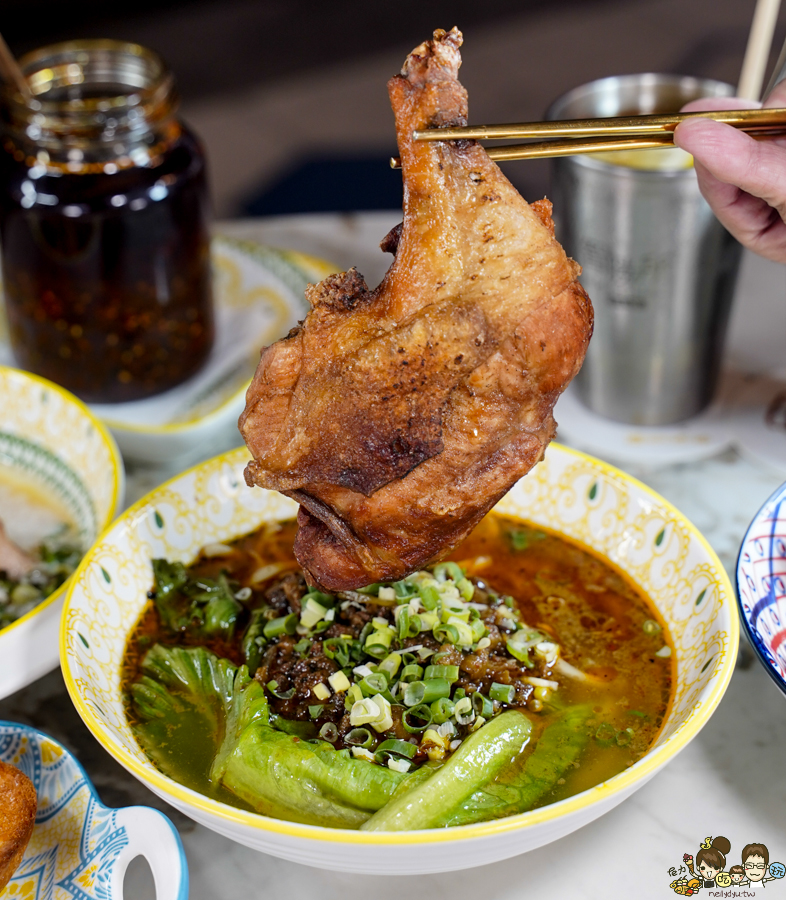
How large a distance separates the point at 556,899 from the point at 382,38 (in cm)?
818

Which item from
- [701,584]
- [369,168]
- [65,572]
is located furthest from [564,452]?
[369,168]

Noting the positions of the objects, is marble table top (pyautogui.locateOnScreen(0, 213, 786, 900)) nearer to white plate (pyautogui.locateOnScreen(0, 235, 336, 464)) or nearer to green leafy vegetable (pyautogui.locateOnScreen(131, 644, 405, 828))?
green leafy vegetable (pyautogui.locateOnScreen(131, 644, 405, 828))

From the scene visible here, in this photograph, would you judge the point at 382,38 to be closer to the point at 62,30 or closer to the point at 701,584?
the point at 62,30

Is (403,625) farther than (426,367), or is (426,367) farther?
(403,625)

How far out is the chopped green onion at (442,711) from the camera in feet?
5.94

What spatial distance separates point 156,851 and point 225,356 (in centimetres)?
205

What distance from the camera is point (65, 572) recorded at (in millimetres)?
2467

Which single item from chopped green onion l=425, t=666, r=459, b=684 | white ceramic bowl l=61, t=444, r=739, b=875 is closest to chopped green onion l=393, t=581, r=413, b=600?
chopped green onion l=425, t=666, r=459, b=684

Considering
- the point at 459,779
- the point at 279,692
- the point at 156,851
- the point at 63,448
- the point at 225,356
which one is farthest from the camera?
the point at 225,356

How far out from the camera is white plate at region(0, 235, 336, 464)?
2.90m

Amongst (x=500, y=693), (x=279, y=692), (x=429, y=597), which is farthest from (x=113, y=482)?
(x=500, y=693)

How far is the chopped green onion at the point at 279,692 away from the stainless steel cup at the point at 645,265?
1.56 m

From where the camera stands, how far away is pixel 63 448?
2725mm

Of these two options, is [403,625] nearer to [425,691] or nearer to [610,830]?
[425,691]
